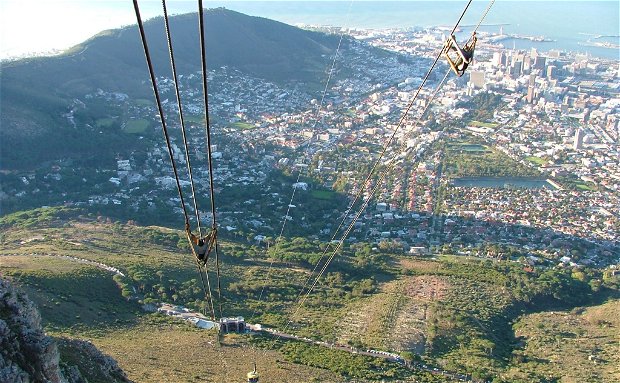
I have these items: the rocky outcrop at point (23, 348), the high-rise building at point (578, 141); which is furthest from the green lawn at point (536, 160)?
the rocky outcrop at point (23, 348)

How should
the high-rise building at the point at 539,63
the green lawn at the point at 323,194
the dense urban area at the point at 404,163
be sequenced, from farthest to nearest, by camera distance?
the high-rise building at the point at 539,63, the green lawn at the point at 323,194, the dense urban area at the point at 404,163

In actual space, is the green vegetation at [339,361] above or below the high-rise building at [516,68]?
below

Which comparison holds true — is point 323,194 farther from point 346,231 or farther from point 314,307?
point 314,307

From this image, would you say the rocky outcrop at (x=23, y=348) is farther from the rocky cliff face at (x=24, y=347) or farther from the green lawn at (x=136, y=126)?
the green lawn at (x=136, y=126)

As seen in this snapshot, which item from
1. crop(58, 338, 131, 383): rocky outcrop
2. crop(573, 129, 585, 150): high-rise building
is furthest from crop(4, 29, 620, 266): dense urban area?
crop(58, 338, 131, 383): rocky outcrop

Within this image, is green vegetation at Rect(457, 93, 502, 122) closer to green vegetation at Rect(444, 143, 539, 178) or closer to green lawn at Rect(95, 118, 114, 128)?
green vegetation at Rect(444, 143, 539, 178)

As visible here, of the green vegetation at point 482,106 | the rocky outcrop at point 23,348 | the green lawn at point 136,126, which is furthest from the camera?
the green vegetation at point 482,106
